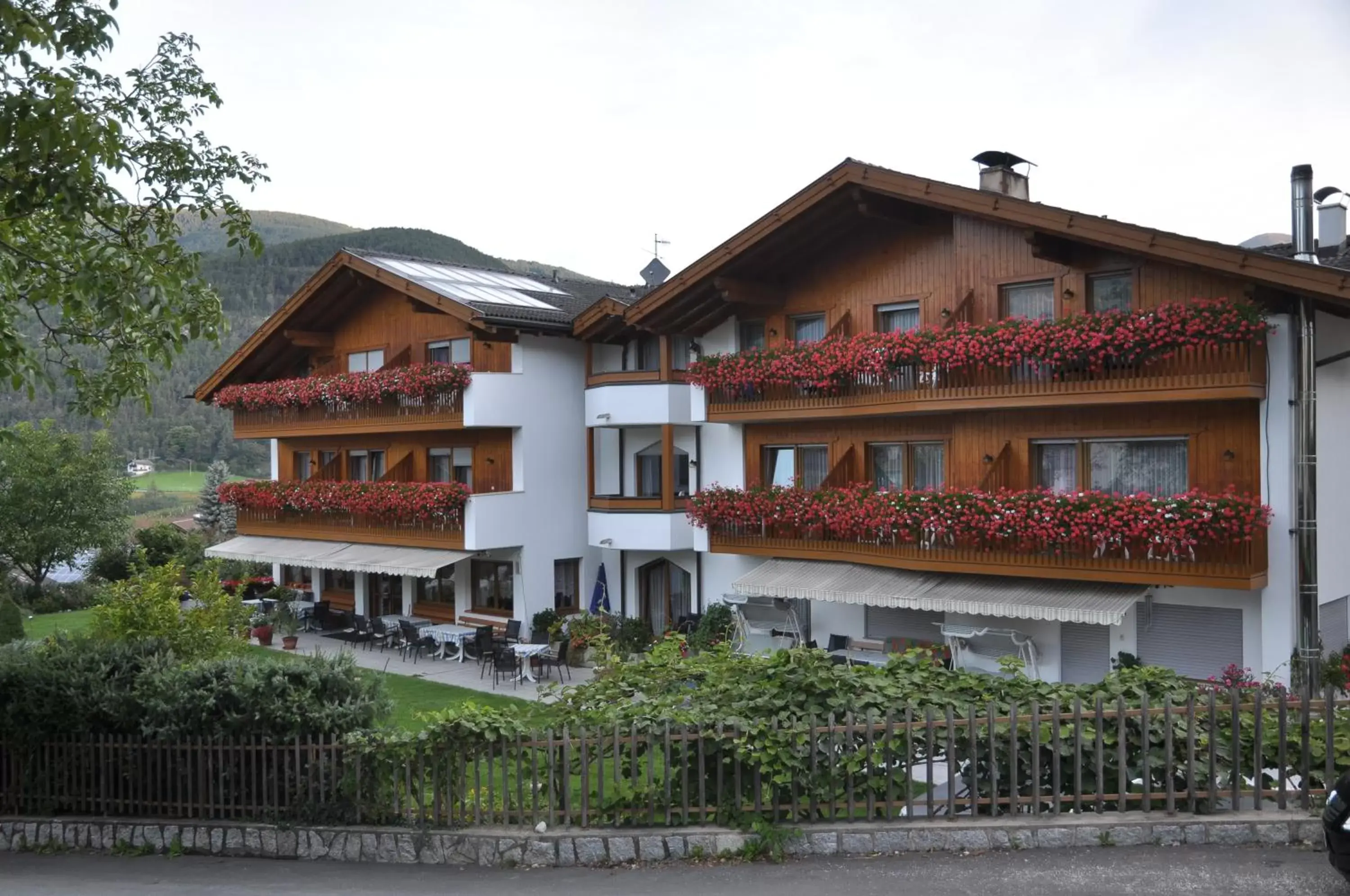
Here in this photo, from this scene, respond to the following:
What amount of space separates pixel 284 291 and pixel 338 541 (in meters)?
87.0

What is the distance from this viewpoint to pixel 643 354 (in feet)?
89.2

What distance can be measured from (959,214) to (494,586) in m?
14.7

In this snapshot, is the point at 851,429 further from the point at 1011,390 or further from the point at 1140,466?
the point at 1140,466

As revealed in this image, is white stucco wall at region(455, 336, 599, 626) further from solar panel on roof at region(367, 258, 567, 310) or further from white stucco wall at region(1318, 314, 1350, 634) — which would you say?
white stucco wall at region(1318, 314, 1350, 634)

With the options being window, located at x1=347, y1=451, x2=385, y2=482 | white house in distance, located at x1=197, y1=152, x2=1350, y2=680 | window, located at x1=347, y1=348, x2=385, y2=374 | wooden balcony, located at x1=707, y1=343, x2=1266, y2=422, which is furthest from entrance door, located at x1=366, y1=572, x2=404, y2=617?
wooden balcony, located at x1=707, y1=343, x2=1266, y2=422

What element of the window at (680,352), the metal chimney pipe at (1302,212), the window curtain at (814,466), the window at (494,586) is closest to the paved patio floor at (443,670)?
the window at (494,586)

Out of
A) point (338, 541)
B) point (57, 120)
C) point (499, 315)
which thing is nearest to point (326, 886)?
point (57, 120)

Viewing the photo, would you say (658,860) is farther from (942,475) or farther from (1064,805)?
(942,475)

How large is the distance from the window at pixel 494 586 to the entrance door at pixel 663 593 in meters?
3.13

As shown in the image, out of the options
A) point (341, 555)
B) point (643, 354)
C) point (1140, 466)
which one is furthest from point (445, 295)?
point (1140, 466)

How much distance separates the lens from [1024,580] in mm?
19391

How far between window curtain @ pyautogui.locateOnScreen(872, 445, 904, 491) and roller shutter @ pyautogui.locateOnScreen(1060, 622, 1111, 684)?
412cm

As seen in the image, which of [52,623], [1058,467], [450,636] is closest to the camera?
[1058,467]

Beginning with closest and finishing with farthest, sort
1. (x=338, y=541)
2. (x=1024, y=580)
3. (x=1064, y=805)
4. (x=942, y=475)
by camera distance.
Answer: (x=1064, y=805) < (x=1024, y=580) < (x=942, y=475) < (x=338, y=541)
